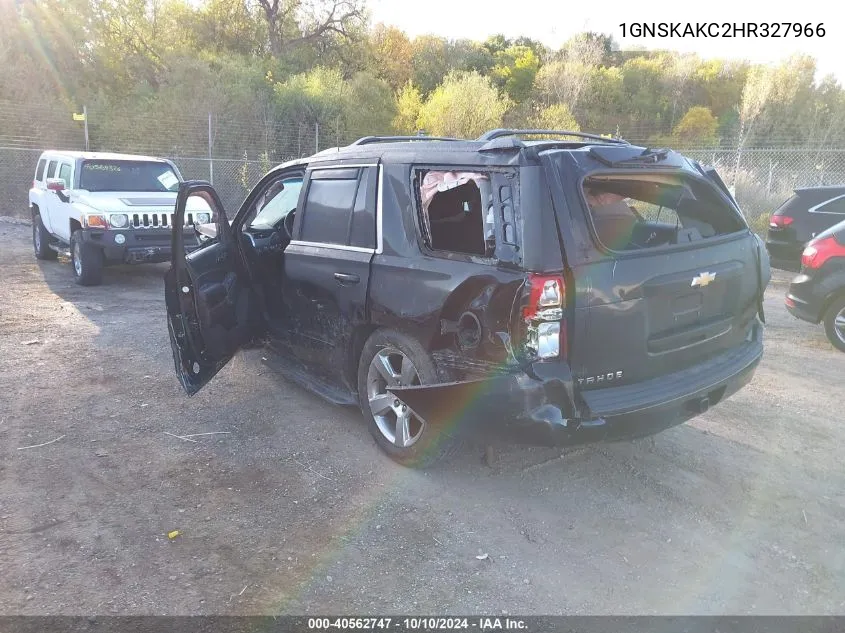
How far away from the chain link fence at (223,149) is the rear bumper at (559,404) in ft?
37.1

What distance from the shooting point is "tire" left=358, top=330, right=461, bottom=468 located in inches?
132

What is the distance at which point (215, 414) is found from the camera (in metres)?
4.51

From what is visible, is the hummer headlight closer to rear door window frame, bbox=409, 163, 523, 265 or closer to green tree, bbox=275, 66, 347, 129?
rear door window frame, bbox=409, 163, 523, 265

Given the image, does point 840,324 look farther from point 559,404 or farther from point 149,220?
point 149,220

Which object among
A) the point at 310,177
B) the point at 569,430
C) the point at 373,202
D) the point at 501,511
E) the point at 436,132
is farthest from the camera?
the point at 436,132

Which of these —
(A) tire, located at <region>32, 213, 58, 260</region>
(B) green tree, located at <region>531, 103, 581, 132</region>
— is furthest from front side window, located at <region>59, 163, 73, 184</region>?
(B) green tree, located at <region>531, 103, 581, 132</region>

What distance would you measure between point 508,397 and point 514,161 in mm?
1118

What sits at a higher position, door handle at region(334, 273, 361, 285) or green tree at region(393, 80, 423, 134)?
green tree at region(393, 80, 423, 134)

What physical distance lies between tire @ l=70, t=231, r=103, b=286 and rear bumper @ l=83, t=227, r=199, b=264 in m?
0.13

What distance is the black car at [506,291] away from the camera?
2830 millimetres

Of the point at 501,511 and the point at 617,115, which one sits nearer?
the point at 501,511

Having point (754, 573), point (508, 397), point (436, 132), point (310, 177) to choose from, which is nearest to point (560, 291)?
point (508, 397)

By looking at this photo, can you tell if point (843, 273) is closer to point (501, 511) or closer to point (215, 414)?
point (501, 511)

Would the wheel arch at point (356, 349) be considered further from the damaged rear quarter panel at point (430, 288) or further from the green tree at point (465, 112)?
the green tree at point (465, 112)
